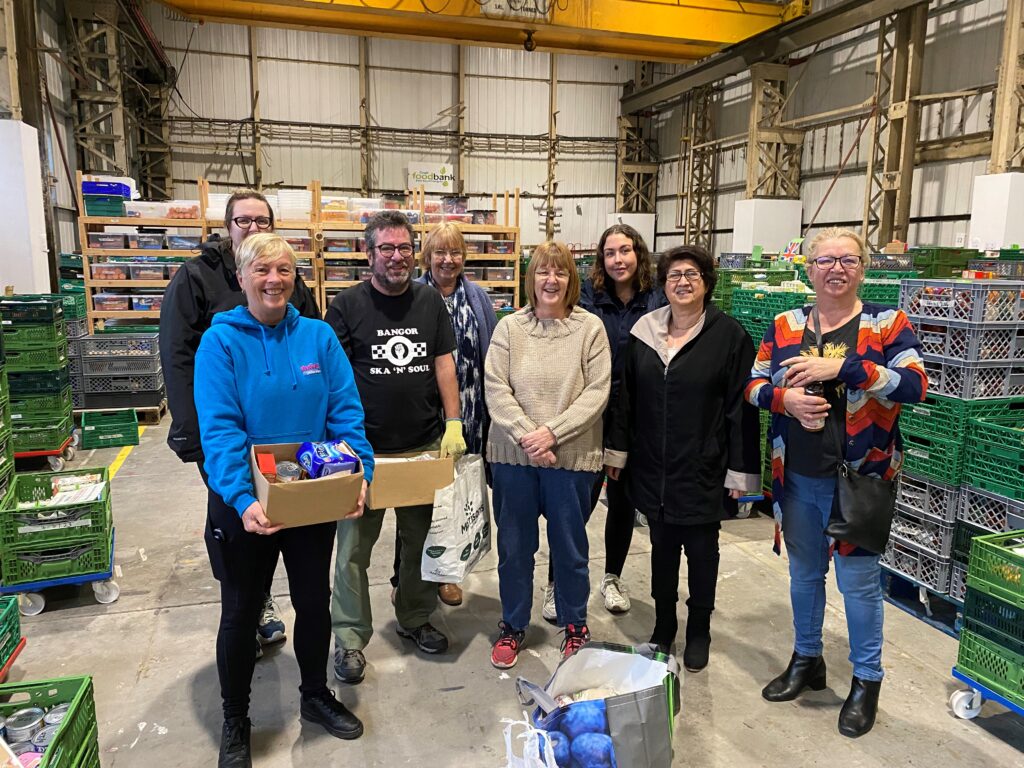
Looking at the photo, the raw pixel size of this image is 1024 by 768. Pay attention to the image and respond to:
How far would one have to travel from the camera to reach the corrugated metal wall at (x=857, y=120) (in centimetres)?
976

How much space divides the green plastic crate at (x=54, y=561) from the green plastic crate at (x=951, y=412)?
3.88 m

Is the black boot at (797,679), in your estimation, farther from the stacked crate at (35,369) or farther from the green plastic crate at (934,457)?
the stacked crate at (35,369)

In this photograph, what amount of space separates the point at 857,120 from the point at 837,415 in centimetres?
1134

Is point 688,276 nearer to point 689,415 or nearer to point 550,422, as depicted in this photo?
point 689,415

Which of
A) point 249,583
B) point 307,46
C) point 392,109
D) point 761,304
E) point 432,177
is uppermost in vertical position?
point 307,46

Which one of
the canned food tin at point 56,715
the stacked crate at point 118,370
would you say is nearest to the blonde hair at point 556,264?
the canned food tin at point 56,715

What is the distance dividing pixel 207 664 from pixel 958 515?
3.43 meters

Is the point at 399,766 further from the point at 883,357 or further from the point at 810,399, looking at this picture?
the point at 883,357

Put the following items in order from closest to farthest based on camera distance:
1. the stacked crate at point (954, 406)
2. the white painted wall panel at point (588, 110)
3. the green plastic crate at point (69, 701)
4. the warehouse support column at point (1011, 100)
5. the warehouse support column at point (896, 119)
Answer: the green plastic crate at point (69, 701) → the stacked crate at point (954, 406) → the warehouse support column at point (1011, 100) → the warehouse support column at point (896, 119) → the white painted wall panel at point (588, 110)

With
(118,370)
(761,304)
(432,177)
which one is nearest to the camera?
(761,304)

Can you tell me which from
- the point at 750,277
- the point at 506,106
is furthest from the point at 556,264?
the point at 506,106

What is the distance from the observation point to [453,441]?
280 cm

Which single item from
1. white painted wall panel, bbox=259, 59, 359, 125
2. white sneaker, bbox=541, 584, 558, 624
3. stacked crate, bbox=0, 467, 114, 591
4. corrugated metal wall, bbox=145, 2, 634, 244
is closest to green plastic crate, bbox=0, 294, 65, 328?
stacked crate, bbox=0, 467, 114, 591

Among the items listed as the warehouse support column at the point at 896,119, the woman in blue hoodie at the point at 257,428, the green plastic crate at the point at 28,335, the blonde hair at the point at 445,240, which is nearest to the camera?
the woman in blue hoodie at the point at 257,428
